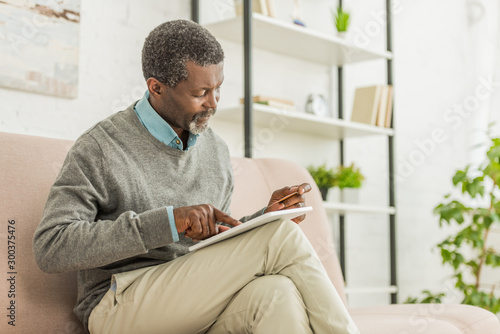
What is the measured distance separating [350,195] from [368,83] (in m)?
0.84

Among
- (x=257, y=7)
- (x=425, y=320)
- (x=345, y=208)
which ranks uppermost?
(x=257, y=7)

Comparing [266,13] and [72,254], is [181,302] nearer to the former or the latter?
[72,254]

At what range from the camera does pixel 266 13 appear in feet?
9.62

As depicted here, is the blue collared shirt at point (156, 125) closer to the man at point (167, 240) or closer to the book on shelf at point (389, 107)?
the man at point (167, 240)

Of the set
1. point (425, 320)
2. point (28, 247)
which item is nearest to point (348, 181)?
point (425, 320)

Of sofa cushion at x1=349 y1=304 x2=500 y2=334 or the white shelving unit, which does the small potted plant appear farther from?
sofa cushion at x1=349 y1=304 x2=500 y2=334

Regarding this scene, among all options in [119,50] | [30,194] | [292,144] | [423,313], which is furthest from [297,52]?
[30,194]

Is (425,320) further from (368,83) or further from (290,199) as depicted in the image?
(368,83)

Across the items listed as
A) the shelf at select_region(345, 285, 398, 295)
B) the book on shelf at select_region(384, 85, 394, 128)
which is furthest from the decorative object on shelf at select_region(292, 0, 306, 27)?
the shelf at select_region(345, 285, 398, 295)

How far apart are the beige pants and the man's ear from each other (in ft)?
1.52

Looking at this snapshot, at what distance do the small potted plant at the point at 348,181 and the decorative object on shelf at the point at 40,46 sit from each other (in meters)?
1.42

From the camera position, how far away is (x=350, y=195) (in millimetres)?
3385

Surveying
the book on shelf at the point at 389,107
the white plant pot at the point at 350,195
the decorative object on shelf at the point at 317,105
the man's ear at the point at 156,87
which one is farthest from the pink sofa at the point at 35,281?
the book on shelf at the point at 389,107

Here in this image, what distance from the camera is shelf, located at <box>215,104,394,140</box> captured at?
2898mm
